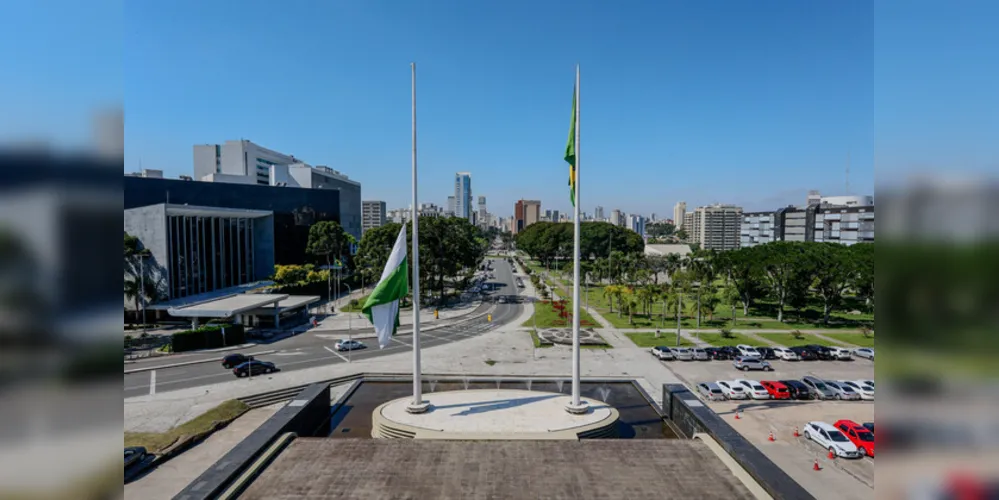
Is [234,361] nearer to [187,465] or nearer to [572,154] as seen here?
[187,465]

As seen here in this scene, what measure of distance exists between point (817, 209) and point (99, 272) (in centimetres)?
11744

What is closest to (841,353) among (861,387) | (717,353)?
(861,387)

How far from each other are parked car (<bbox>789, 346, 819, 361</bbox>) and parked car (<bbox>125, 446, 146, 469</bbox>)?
3467 cm

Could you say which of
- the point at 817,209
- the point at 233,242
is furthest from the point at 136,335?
the point at 817,209

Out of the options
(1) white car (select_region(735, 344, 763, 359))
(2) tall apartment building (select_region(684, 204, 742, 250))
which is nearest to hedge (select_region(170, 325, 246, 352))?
(1) white car (select_region(735, 344, 763, 359))

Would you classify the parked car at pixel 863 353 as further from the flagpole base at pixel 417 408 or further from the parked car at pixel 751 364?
the flagpole base at pixel 417 408

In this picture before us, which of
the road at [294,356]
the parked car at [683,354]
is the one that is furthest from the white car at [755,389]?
the road at [294,356]

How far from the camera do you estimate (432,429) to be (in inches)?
604

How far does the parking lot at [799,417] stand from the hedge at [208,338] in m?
29.7

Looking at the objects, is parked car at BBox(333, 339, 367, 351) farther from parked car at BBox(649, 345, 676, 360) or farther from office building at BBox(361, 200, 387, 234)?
office building at BBox(361, 200, 387, 234)

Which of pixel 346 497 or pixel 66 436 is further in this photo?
pixel 346 497

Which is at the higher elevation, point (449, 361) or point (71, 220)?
point (71, 220)

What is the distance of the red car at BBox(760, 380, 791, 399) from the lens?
24.0 meters

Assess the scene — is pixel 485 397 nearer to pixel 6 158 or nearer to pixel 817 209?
pixel 6 158
